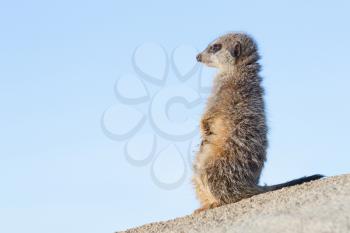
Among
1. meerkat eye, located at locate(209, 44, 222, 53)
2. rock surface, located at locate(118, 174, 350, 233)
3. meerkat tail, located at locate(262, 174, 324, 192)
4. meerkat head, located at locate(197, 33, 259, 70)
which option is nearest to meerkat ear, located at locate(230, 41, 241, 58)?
meerkat head, located at locate(197, 33, 259, 70)

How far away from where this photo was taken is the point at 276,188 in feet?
27.9

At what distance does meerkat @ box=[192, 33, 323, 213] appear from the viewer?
8.31 meters

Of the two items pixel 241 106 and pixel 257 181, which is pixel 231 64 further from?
pixel 257 181

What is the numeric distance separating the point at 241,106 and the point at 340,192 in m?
2.29

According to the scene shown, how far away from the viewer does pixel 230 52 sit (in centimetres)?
932

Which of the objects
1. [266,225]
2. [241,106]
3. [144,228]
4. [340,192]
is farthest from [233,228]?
[241,106]

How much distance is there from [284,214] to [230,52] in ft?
11.9

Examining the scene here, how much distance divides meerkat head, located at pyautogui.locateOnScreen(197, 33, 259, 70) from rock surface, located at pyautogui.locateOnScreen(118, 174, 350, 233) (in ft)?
6.65

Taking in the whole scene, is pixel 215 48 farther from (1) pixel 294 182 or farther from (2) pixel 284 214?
(2) pixel 284 214

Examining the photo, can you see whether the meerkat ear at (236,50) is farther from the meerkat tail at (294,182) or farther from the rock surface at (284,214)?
the rock surface at (284,214)

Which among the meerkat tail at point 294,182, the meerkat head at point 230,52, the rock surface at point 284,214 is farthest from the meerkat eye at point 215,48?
the rock surface at point 284,214

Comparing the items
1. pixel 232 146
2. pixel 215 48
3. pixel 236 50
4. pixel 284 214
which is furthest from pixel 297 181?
pixel 284 214

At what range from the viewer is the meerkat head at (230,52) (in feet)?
30.2

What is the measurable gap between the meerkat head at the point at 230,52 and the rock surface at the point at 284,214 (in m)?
2.03
